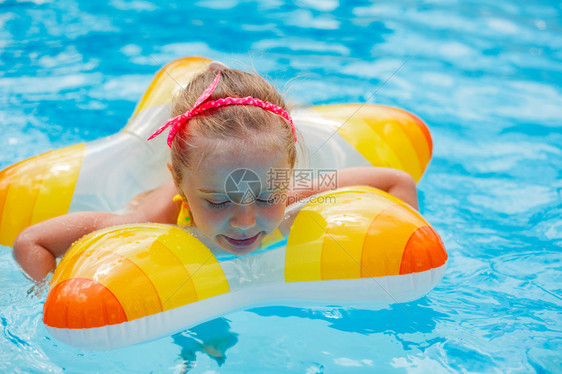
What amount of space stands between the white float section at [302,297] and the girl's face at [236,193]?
8.9 inches

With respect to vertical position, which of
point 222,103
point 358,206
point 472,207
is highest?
point 222,103

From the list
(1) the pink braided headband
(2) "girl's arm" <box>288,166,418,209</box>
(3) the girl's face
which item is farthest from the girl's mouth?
(2) "girl's arm" <box>288,166,418,209</box>

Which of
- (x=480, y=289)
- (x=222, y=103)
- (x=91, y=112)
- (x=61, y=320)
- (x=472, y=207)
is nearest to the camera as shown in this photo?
(x=61, y=320)

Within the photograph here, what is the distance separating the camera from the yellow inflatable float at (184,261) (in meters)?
2.27

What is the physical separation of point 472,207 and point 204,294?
1.86 meters

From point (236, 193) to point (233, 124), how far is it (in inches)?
9.8

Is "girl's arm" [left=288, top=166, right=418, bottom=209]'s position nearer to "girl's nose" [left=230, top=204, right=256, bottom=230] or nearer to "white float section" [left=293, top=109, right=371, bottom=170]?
"white float section" [left=293, top=109, right=371, bottom=170]

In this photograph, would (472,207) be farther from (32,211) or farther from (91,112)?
(91,112)

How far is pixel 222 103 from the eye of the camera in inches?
95.8

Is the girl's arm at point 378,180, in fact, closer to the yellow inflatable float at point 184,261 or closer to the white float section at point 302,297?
the yellow inflatable float at point 184,261

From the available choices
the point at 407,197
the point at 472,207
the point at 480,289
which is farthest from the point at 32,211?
the point at 472,207

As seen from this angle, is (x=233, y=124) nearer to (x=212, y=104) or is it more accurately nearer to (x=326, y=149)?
(x=212, y=104)

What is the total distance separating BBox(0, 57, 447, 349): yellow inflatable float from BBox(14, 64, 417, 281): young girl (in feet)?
0.46

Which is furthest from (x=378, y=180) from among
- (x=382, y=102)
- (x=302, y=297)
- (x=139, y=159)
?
(x=382, y=102)
